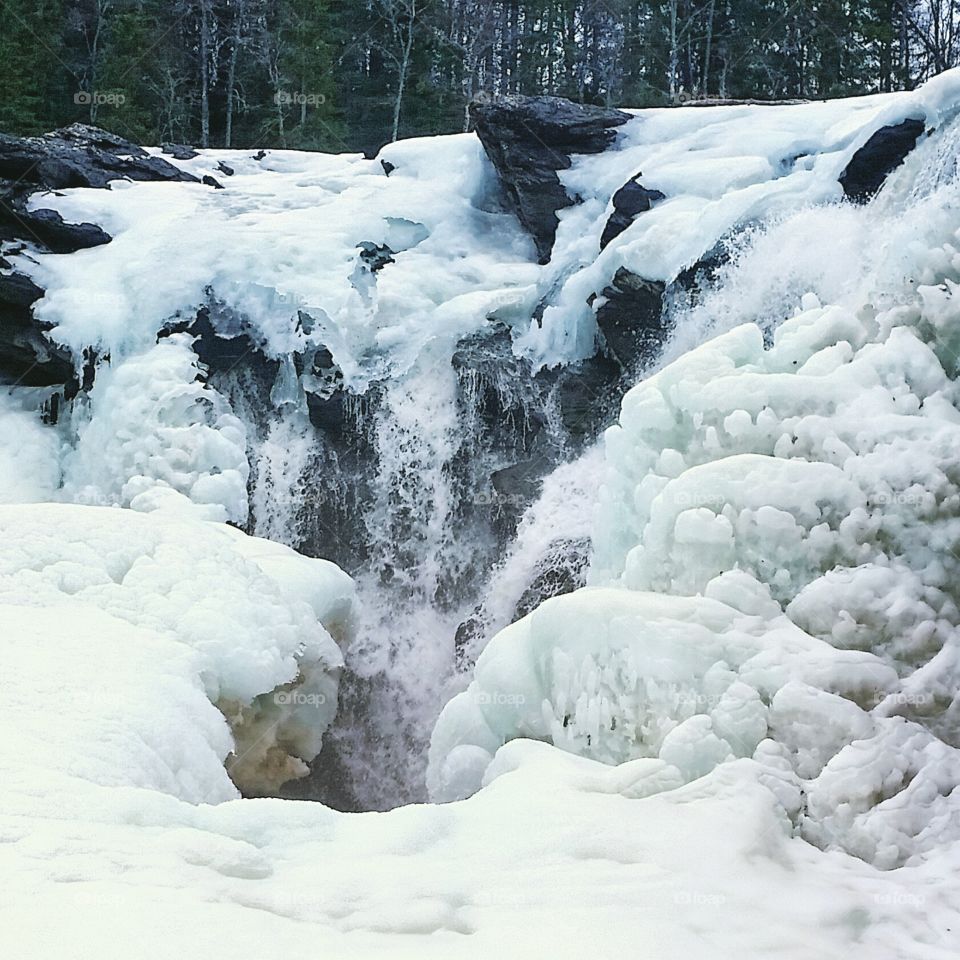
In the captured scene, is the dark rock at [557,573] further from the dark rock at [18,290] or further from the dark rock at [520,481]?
the dark rock at [18,290]

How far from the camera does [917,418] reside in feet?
13.4

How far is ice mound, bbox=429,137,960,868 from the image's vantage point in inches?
130

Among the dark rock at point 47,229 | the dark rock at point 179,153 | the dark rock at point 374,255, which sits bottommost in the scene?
the dark rock at point 374,255

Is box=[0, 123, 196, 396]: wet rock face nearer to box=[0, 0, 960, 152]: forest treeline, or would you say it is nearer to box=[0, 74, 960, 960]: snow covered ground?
box=[0, 74, 960, 960]: snow covered ground

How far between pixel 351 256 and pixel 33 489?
4223 mm

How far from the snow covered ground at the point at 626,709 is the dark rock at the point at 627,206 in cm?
258

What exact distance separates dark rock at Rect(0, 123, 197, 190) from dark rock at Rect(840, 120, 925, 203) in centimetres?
910

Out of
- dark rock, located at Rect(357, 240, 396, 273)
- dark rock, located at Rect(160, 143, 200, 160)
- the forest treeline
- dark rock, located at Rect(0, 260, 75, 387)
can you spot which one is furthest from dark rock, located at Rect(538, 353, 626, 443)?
the forest treeline

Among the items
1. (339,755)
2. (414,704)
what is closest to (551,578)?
(414,704)

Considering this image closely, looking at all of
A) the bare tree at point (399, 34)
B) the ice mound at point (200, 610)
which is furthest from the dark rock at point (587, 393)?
the bare tree at point (399, 34)

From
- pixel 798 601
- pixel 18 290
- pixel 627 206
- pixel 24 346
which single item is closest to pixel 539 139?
pixel 627 206

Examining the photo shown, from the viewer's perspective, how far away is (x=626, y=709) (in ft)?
11.9

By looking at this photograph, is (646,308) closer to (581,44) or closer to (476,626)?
(476,626)

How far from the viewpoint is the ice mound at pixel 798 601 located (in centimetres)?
330
